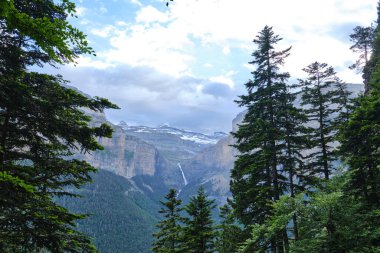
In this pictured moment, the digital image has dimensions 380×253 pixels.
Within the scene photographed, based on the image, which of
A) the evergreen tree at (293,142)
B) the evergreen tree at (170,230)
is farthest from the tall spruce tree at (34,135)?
the evergreen tree at (170,230)

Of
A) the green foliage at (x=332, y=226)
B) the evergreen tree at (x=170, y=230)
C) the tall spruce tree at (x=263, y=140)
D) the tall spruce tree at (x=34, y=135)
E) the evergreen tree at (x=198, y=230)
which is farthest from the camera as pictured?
the evergreen tree at (x=170, y=230)

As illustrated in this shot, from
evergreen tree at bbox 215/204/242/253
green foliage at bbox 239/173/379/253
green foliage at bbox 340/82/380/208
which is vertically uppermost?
green foliage at bbox 340/82/380/208

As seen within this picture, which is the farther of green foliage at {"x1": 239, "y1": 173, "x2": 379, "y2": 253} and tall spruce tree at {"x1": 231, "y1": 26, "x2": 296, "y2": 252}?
tall spruce tree at {"x1": 231, "y1": 26, "x2": 296, "y2": 252}

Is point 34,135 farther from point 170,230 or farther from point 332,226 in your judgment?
point 170,230

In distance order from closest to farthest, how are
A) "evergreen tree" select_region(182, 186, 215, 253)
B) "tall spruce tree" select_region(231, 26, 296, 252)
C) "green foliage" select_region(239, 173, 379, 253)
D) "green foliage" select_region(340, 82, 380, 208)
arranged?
"green foliage" select_region(239, 173, 379, 253) → "green foliage" select_region(340, 82, 380, 208) → "tall spruce tree" select_region(231, 26, 296, 252) → "evergreen tree" select_region(182, 186, 215, 253)

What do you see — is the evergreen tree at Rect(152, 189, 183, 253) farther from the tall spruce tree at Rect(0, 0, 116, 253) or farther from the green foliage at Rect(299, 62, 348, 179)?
the tall spruce tree at Rect(0, 0, 116, 253)

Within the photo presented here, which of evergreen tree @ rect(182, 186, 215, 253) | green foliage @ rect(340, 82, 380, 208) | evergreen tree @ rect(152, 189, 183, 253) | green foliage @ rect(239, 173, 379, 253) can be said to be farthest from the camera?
evergreen tree @ rect(152, 189, 183, 253)

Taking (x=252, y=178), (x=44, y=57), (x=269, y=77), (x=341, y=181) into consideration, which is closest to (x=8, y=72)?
(x=44, y=57)

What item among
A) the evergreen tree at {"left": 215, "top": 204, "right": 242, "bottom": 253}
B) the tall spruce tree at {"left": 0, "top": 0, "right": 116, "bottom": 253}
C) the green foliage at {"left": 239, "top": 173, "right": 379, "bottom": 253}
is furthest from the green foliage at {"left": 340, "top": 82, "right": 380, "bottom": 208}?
the tall spruce tree at {"left": 0, "top": 0, "right": 116, "bottom": 253}

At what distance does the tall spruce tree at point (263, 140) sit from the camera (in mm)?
19297

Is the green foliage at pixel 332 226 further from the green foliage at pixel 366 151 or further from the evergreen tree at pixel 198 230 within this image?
the evergreen tree at pixel 198 230

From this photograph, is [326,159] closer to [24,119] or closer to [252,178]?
[252,178]

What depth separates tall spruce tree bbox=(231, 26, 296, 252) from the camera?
1930cm

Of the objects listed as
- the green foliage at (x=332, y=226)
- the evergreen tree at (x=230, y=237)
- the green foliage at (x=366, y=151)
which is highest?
the green foliage at (x=366, y=151)
